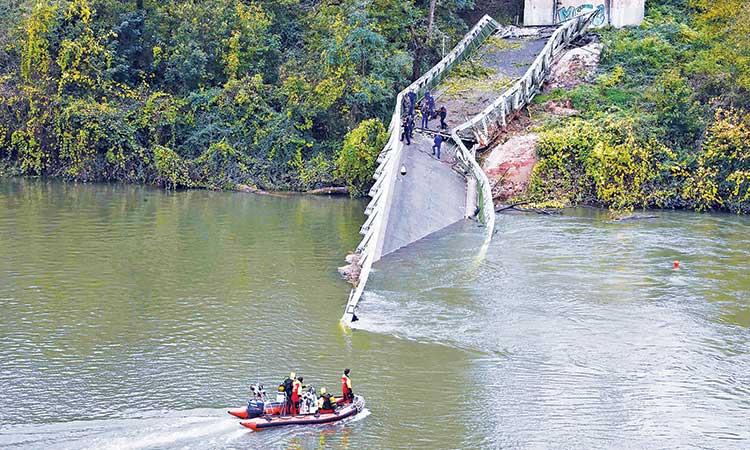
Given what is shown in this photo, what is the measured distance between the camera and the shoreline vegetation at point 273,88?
4362 cm

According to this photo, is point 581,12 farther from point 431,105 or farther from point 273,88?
point 273,88

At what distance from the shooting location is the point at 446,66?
4809 centimetres

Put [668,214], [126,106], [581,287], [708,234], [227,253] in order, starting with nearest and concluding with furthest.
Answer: [581,287]
[227,253]
[708,234]
[668,214]
[126,106]

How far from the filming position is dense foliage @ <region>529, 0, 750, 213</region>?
136 ft

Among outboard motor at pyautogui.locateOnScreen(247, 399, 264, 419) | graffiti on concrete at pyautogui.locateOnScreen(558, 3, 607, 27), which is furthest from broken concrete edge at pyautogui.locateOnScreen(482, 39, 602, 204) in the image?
outboard motor at pyautogui.locateOnScreen(247, 399, 264, 419)

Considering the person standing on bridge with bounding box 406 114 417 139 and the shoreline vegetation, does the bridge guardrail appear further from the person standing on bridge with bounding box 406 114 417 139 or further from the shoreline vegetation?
the person standing on bridge with bounding box 406 114 417 139

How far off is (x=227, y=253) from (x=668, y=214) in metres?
17.7

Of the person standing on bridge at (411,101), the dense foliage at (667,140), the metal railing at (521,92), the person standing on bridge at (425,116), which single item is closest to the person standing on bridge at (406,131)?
the person standing on bridge at (411,101)

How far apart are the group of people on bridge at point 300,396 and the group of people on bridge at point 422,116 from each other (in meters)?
19.5

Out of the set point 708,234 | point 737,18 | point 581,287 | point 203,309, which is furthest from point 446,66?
point 203,309

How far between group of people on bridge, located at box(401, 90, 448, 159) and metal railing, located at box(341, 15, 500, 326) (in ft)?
1.47

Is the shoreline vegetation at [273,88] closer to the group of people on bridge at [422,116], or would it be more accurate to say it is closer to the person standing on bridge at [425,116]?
the group of people on bridge at [422,116]

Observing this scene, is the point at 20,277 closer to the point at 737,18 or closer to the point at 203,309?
the point at 203,309

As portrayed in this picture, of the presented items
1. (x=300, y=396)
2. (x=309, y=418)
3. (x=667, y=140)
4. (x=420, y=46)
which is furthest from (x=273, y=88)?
(x=309, y=418)
